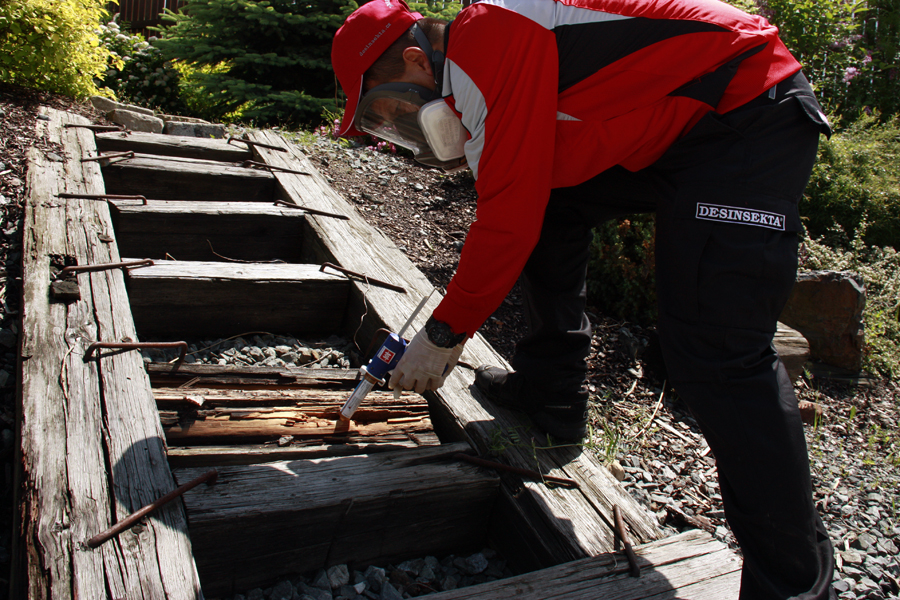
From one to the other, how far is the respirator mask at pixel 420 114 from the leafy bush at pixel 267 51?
14.7 ft

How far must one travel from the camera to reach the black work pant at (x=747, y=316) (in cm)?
133

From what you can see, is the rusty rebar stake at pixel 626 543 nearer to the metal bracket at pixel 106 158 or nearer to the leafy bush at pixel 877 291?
the metal bracket at pixel 106 158

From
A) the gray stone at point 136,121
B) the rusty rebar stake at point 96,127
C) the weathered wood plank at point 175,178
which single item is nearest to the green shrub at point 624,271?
the weathered wood plank at point 175,178

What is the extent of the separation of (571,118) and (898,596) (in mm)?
1675

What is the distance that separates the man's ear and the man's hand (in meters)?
0.70

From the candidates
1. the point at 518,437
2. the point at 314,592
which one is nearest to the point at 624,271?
the point at 518,437

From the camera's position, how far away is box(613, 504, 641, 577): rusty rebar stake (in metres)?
1.40

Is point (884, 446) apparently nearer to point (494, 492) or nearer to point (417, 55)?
point (494, 492)

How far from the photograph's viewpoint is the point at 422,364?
1693mm

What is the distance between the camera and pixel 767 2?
293 inches

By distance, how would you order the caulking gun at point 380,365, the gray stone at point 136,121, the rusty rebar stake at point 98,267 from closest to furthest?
the caulking gun at point 380,365 < the rusty rebar stake at point 98,267 < the gray stone at point 136,121

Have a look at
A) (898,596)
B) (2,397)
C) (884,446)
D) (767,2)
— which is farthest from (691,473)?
(767,2)

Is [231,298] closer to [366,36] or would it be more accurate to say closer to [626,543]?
[366,36]

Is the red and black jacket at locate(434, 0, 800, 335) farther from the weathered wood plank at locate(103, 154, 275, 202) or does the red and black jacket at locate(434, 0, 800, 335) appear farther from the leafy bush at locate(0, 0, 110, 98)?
the leafy bush at locate(0, 0, 110, 98)
